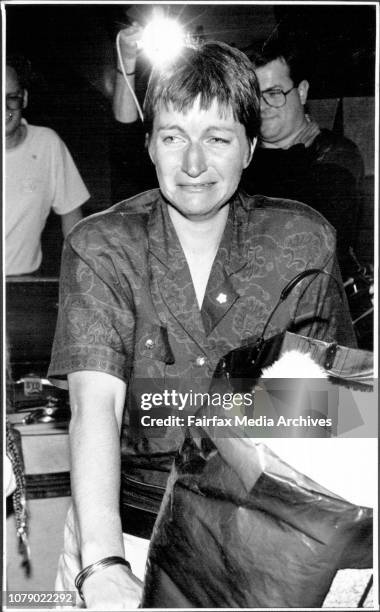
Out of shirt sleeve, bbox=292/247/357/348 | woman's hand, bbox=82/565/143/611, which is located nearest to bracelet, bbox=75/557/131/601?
woman's hand, bbox=82/565/143/611

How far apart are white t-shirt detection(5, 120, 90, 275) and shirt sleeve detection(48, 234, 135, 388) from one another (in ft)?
0.67

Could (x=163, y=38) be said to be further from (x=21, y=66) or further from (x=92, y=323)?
(x=92, y=323)

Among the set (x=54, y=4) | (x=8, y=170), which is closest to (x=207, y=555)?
(x=8, y=170)

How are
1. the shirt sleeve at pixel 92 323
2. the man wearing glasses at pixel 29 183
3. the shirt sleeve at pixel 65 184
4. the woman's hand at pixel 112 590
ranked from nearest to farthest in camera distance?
the woman's hand at pixel 112 590, the shirt sleeve at pixel 92 323, the man wearing glasses at pixel 29 183, the shirt sleeve at pixel 65 184

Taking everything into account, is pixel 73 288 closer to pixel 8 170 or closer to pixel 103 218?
pixel 103 218

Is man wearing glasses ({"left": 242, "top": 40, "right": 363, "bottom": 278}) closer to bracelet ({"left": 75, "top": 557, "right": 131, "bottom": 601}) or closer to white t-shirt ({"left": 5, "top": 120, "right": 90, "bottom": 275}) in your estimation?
white t-shirt ({"left": 5, "top": 120, "right": 90, "bottom": 275})

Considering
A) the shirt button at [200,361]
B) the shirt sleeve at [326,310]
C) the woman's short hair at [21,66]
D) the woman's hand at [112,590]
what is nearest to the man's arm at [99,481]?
the woman's hand at [112,590]

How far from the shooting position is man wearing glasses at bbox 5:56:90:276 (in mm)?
1144

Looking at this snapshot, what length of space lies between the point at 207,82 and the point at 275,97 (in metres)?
0.28

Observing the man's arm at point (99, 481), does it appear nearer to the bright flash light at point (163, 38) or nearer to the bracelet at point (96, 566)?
the bracelet at point (96, 566)

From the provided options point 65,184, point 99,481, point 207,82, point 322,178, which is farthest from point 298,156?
point 99,481

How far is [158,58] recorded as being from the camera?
3.48 ft

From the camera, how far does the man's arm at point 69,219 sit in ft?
4.05

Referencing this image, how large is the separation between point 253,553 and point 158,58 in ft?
2.40
